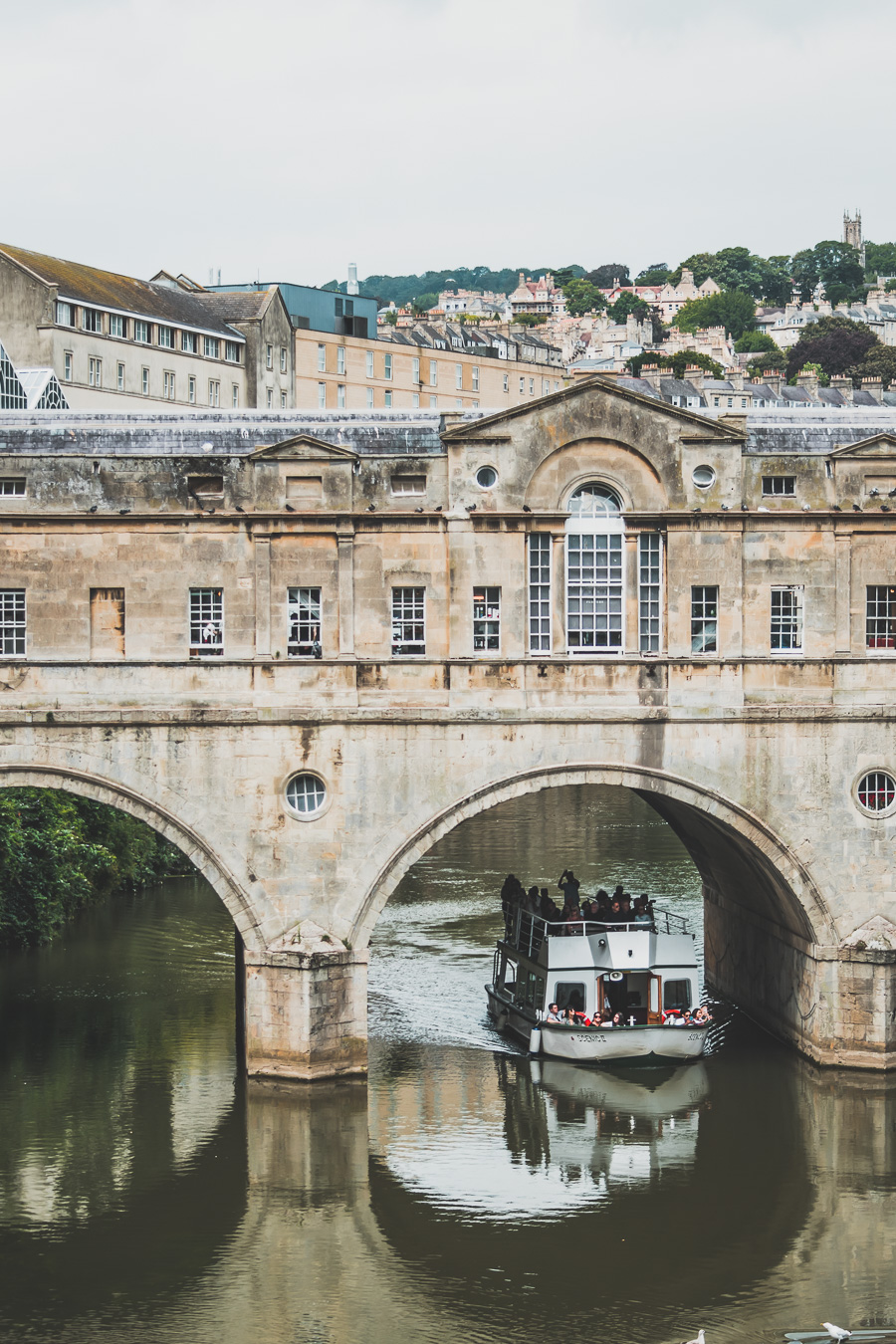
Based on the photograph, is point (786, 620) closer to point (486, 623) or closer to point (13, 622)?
point (486, 623)

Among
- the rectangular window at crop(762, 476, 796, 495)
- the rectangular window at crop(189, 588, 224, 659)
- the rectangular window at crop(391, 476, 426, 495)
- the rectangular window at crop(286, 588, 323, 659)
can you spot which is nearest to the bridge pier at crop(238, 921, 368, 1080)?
the rectangular window at crop(286, 588, 323, 659)

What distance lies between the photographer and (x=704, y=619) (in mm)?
33688

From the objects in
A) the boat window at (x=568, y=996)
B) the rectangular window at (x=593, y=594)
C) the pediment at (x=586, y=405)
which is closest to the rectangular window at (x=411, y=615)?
the rectangular window at (x=593, y=594)

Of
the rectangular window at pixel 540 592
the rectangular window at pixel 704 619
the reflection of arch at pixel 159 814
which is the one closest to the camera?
the reflection of arch at pixel 159 814

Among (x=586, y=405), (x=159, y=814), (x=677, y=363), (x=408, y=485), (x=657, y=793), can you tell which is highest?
(x=677, y=363)

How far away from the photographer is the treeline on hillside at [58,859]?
45.5 metres

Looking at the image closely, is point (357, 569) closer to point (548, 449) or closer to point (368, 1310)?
→ point (548, 449)

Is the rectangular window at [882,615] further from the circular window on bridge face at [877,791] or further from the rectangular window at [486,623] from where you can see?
the rectangular window at [486,623]

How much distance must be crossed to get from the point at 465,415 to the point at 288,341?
54.5m

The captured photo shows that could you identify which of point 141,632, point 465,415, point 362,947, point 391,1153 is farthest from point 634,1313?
point 465,415

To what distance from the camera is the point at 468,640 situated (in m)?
33.3

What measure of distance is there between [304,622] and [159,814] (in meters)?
4.40

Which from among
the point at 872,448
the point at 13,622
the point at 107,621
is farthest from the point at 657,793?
the point at 13,622

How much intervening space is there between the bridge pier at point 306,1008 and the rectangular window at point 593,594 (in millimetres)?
7164
